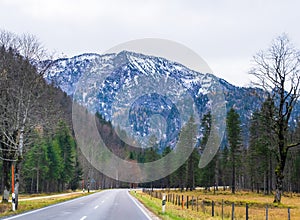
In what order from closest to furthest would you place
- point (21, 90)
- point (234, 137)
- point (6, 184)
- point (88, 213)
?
point (88, 213) → point (21, 90) → point (6, 184) → point (234, 137)

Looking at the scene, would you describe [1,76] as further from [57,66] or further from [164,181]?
[164,181]

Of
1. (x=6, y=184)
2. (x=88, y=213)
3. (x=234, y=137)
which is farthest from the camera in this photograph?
(x=234, y=137)

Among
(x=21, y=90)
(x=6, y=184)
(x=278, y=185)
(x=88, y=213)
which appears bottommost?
(x=88, y=213)

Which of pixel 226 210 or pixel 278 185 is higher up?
pixel 278 185

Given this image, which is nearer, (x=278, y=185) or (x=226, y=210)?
(x=226, y=210)

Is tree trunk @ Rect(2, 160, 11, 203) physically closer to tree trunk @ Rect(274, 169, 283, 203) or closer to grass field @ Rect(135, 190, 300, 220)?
grass field @ Rect(135, 190, 300, 220)

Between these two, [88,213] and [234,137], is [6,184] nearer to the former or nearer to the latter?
[88,213]

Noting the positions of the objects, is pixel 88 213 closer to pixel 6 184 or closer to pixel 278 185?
pixel 6 184

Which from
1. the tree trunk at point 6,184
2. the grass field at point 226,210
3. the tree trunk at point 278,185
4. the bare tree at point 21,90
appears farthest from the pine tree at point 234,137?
the bare tree at point 21,90

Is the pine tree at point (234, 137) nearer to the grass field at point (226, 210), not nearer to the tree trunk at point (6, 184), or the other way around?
the grass field at point (226, 210)

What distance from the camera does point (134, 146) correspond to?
153250 millimetres

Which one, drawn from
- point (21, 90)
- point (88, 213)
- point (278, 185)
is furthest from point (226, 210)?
point (21, 90)

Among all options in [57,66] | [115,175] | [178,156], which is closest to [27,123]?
[57,66]

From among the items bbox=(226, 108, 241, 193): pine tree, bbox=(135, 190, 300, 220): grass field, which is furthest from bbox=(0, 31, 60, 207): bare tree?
bbox=(226, 108, 241, 193): pine tree
